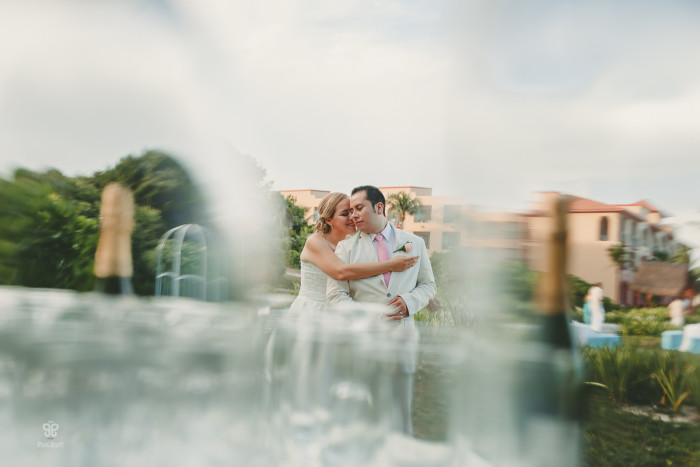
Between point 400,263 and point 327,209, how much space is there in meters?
0.47

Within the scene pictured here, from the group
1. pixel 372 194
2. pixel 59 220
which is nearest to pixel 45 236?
pixel 59 220

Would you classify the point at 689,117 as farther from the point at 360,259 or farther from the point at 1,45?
the point at 1,45

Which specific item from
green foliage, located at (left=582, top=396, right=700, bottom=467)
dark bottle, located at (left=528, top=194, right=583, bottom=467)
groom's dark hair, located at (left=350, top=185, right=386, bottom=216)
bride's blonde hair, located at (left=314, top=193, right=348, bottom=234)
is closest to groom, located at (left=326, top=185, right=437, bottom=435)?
groom's dark hair, located at (left=350, top=185, right=386, bottom=216)

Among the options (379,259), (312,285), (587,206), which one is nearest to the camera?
(587,206)

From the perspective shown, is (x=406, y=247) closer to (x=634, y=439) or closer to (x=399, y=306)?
(x=399, y=306)

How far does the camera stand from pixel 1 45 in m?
1.90

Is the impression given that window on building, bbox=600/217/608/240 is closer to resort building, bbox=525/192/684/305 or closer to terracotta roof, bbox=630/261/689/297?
resort building, bbox=525/192/684/305

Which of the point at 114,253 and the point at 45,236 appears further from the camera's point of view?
the point at 45,236

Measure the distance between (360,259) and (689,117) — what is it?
4.55 feet

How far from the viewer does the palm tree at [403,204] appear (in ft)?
12.2

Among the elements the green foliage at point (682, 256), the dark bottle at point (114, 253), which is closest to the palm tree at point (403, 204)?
the dark bottle at point (114, 253)

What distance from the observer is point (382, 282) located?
2.22 meters

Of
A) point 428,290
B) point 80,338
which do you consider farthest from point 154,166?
point 80,338

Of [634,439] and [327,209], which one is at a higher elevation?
[327,209]
